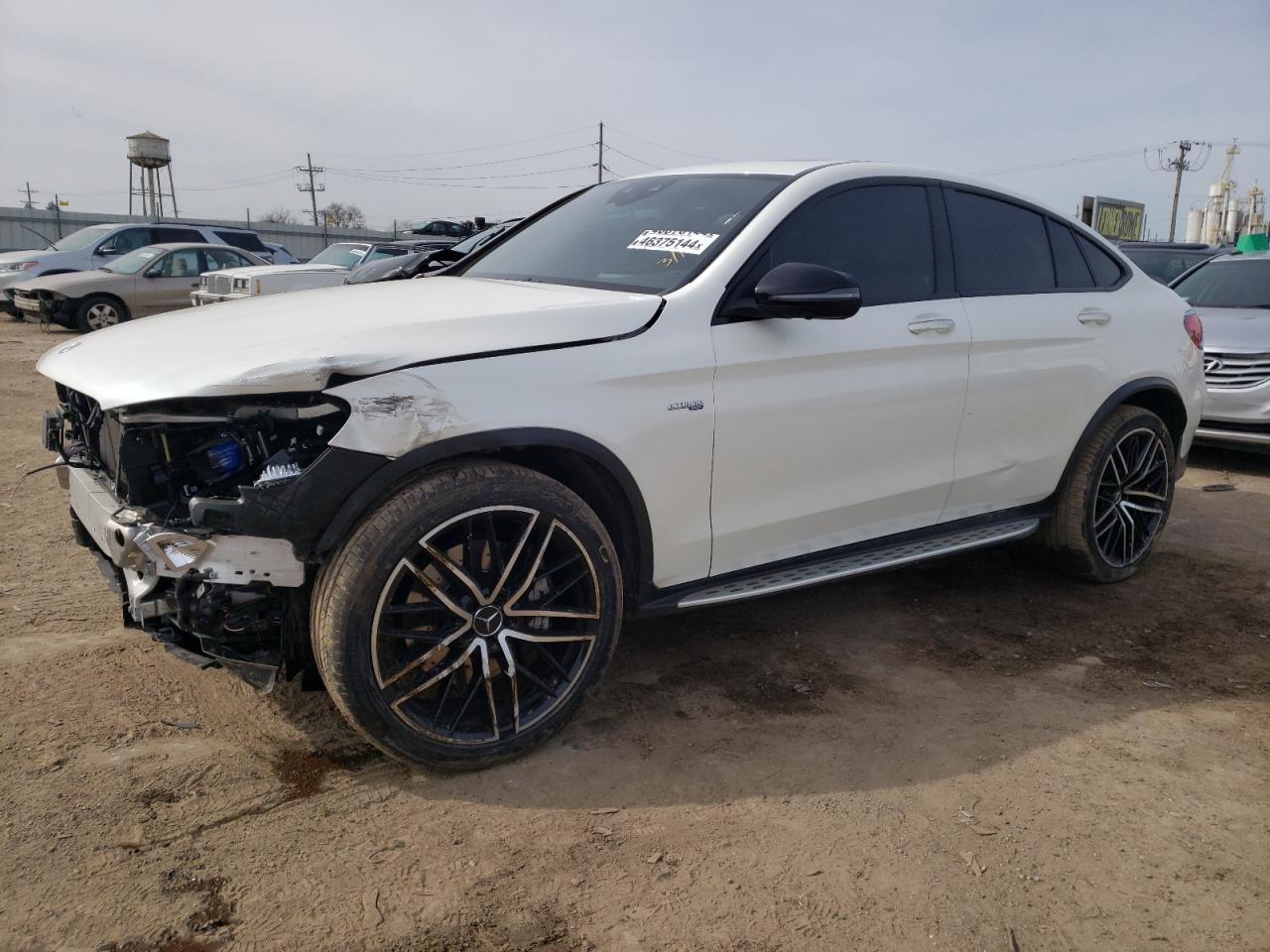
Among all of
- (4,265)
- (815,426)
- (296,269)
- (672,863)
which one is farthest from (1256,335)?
(4,265)

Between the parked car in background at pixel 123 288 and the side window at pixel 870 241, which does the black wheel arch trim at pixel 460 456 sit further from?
the parked car in background at pixel 123 288

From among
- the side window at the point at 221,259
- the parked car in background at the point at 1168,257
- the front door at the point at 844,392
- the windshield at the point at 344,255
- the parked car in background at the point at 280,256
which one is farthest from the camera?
the parked car in background at the point at 280,256

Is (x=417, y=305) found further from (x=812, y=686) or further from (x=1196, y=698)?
(x=1196, y=698)

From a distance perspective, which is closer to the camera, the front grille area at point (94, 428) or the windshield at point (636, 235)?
the front grille area at point (94, 428)

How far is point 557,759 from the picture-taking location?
9.56 ft

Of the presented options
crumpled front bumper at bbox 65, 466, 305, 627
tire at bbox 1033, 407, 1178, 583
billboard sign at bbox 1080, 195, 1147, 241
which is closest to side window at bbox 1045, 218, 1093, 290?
tire at bbox 1033, 407, 1178, 583

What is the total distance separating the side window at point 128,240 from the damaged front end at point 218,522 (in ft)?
54.5

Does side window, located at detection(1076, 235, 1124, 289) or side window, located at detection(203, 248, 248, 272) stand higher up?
side window, located at detection(203, 248, 248, 272)

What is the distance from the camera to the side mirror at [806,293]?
2.98 meters

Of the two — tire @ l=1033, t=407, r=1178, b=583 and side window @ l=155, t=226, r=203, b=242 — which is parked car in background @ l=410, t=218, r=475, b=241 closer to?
side window @ l=155, t=226, r=203, b=242

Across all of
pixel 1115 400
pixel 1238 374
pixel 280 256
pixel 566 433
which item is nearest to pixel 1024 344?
pixel 1115 400

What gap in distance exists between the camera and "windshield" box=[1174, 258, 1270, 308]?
8359 millimetres

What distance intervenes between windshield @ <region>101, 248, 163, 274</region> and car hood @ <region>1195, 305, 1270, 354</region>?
14346 millimetres

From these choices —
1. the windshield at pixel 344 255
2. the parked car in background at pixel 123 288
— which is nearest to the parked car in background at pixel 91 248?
the parked car in background at pixel 123 288
